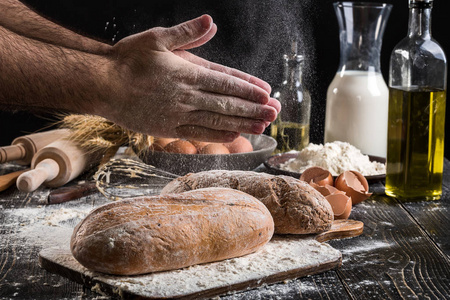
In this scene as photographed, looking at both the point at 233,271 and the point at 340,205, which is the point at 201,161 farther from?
the point at 233,271

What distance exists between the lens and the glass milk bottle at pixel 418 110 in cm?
198

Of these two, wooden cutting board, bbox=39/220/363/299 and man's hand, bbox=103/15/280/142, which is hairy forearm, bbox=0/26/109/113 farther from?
wooden cutting board, bbox=39/220/363/299

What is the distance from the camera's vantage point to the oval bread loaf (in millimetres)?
1280

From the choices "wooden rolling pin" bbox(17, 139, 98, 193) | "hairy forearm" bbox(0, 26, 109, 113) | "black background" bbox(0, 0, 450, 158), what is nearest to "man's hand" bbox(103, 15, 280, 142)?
"hairy forearm" bbox(0, 26, 109, 113)

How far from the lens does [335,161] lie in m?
2.24

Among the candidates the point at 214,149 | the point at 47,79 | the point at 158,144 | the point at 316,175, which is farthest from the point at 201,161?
the point at 47,79

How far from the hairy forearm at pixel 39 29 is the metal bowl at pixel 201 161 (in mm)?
501

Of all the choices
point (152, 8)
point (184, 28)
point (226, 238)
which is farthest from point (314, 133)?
point (226, 238)

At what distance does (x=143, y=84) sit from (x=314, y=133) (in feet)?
→ 6.22

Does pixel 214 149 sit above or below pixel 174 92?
below

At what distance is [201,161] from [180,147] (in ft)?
0.39

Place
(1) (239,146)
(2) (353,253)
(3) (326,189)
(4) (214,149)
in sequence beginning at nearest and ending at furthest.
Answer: (2) (353,253), (3) (326,189), (4) (214,149), (1) (239,146)

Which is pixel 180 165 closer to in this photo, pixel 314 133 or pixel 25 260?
pixel 25 260

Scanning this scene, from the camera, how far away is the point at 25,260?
1464 millimetres
